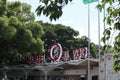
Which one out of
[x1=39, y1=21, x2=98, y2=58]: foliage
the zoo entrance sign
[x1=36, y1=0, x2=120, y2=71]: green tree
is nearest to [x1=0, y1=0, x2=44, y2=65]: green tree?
the zoo entrance sign

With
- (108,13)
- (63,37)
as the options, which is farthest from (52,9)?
(63,37)

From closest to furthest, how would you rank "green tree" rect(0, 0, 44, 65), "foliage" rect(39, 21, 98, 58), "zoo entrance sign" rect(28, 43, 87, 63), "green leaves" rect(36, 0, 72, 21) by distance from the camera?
"green leaves" rect(36, 0, 72, 21), "green tree" rect(0, 0, 44, 65), "zoo entrance sign" rect(28, 43, 87, 63), "foliage" rect(39, 21, 98, 58)

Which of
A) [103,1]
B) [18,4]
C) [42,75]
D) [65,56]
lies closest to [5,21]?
[18,4]

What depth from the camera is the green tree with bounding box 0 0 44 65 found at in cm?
3040

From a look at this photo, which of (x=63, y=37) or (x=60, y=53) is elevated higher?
(x=63, y=37)

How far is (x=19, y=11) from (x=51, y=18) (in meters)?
33.1

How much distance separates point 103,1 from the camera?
3.56 meters

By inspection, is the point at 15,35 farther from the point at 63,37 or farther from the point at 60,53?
the point at 63,37

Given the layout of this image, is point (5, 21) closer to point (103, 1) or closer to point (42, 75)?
point (42, 75)

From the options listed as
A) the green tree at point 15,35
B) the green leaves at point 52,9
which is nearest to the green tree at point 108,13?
the green leaves at point 52,9

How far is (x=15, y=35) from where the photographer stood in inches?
1252

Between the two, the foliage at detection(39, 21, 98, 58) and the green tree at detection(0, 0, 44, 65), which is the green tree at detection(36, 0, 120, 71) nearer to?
the green tree at detection(0, 0, 44, 65)

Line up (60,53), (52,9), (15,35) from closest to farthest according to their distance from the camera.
A: (52,9)
(15,35)
(60,53)

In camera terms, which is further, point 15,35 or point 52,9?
point 15,35
